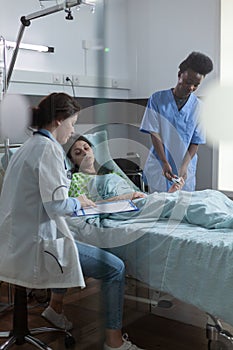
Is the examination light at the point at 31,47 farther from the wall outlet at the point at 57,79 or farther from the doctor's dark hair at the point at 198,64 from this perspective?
the doctor's dark hair at the point at 198,64

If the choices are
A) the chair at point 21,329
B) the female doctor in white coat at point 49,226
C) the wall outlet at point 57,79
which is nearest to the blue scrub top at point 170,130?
the female doctor in white coat at point 49,226

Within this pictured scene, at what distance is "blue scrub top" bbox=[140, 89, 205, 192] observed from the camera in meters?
1.30

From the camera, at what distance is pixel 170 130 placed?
1.32 m

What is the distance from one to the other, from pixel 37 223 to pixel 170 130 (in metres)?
0.50

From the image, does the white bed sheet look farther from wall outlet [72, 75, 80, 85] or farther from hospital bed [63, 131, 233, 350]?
wall outlet [72, 75, 80, 85]

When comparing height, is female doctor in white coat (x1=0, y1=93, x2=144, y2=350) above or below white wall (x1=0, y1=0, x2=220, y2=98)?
below

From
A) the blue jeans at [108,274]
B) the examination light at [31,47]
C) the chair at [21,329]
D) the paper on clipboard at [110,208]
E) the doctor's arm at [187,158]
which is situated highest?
the examination light at [31,47]

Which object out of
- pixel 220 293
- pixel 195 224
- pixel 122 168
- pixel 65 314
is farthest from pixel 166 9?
pixel 65 314

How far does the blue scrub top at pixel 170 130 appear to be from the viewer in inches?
51.0

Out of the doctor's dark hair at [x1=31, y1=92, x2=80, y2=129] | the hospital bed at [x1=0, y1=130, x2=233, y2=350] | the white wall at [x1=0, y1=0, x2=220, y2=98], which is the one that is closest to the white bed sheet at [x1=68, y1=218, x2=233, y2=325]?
the hospital bed at [x1=0, y1=130, x2=233, y2=350]

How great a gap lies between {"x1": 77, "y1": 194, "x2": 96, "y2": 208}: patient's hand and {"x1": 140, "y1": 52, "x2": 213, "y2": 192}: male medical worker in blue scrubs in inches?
6.8

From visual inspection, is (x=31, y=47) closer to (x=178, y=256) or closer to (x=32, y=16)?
(x=32, y=16)

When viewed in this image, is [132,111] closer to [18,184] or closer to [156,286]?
[18,184]

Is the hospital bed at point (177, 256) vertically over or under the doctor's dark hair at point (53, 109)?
under
